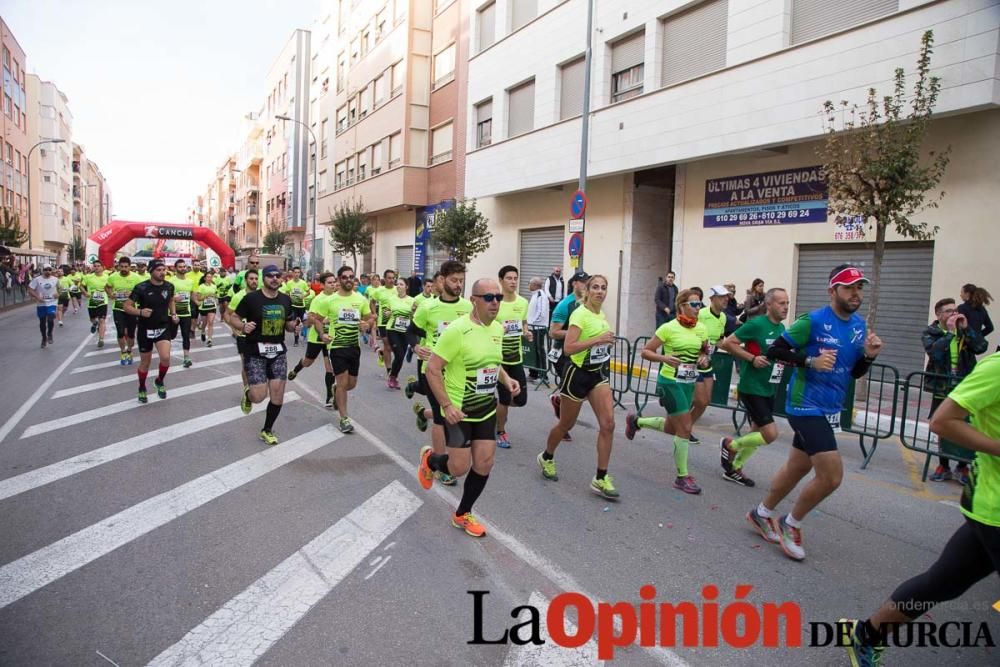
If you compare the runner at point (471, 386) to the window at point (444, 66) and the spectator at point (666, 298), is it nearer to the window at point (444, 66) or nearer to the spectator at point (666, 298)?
the spectator at point (666, 298)

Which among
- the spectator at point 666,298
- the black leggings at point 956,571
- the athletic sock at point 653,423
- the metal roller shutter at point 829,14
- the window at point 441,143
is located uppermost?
the window at point 441,143

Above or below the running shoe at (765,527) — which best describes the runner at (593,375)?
above

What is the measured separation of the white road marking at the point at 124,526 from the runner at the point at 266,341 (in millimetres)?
610

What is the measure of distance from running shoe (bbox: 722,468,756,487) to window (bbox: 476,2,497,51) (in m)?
20.8

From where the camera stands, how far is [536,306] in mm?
13375

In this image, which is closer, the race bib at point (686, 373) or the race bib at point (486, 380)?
the race bib at point (486, 380)

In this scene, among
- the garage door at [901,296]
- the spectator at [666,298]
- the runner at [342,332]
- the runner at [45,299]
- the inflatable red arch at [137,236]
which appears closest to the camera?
the runner at [342,332]

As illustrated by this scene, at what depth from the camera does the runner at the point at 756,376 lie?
18.2ft

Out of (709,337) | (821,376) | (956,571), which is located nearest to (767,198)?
(709,337)

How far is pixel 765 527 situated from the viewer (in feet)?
15.5

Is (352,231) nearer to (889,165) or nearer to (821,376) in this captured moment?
(889,165)

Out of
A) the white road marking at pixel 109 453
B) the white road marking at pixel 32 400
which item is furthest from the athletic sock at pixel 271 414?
the white road marking at pixel 32 400

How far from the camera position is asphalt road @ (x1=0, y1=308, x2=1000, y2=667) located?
3.31 meters

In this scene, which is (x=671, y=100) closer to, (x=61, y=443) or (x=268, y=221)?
(x=61, y=443)
